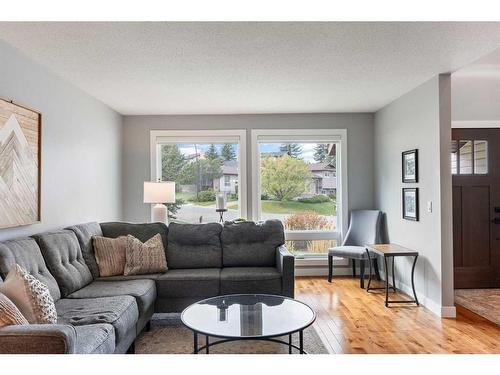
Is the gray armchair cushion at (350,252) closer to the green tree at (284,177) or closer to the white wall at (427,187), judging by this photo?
the white wall at (427,187)

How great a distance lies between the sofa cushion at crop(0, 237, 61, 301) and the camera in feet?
6.98

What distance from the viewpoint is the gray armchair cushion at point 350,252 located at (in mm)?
4301

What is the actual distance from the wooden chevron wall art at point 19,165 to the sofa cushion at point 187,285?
46.6 inches

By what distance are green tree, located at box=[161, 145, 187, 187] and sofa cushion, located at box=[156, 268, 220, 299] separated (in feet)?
7.04

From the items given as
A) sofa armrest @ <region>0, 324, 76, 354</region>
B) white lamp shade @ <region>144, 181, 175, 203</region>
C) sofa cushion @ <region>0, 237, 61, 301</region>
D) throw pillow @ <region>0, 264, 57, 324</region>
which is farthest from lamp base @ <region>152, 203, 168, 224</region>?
sofa armrest @ <region>0, 324, 76, 354</region>

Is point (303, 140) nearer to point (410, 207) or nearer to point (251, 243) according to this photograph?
point (410, 207)

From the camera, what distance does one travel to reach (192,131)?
4.98 m

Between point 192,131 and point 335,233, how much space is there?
2.53m

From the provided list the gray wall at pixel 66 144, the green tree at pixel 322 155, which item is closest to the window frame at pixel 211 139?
the gray wall at pixel 66 144

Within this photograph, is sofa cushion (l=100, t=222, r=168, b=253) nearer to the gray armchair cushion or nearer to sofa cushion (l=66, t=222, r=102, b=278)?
sofa cushion (l=66, t=222, r=102, b=278)

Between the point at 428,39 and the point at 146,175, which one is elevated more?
the point at 428,39

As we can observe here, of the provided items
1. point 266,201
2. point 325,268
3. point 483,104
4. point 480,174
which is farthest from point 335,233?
point 483,104
